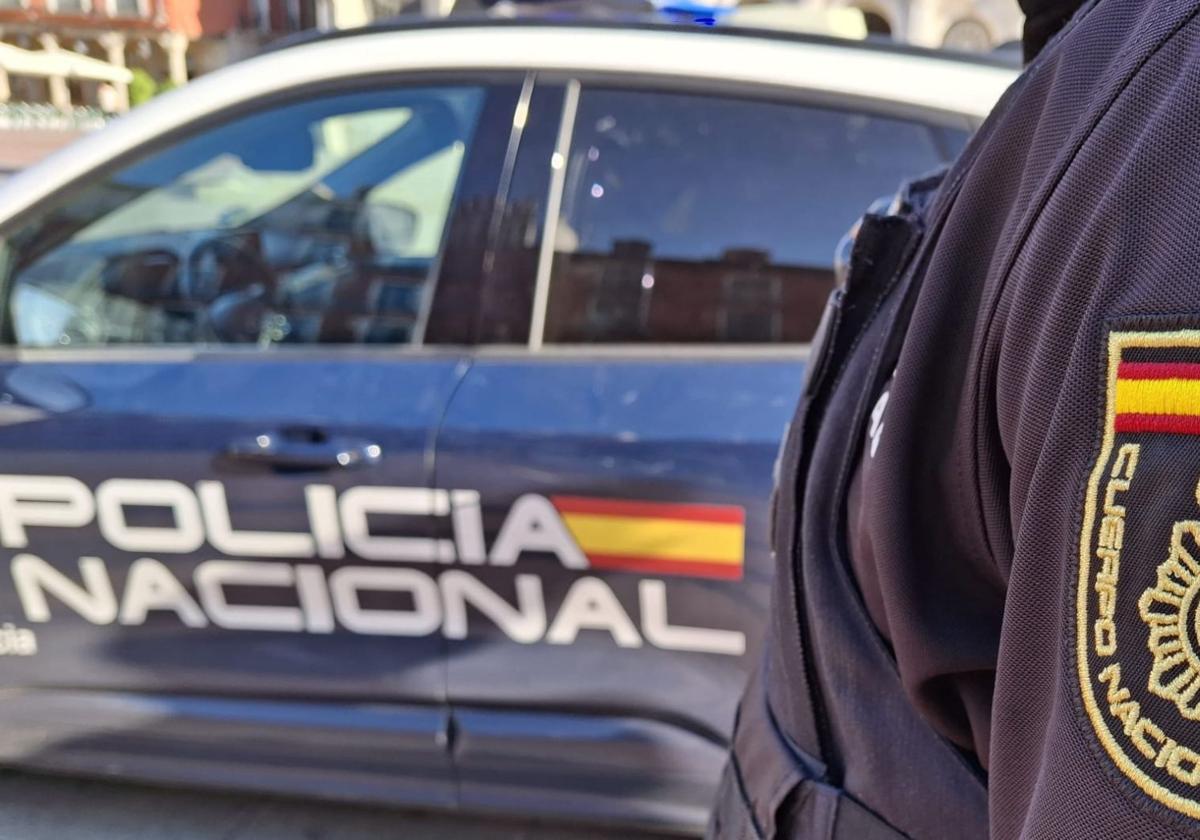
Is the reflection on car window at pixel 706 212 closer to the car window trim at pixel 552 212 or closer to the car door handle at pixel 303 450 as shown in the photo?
the car window trim at pixel 552 212

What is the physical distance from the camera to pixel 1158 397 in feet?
1.30

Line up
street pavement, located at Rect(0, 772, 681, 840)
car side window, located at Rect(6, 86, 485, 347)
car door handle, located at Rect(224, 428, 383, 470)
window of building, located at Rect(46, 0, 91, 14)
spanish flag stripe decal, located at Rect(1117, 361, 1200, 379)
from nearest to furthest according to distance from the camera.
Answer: spanish flag stripe decal, located at Rect(1117, 361, 1200, 379) → car door handle, located at Rect(224, 428, 383, 470) → car side window, located at Rect(6, 86, 485, 347) → street pavement, located at Rect(0, 772, 681, 840) → window of building, located at Rect(46, 0, 91, 14)

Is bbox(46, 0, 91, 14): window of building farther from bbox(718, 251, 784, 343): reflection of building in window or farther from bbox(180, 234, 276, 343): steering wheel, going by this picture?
bbox(718, 251, 784, 343): reflection of building in window

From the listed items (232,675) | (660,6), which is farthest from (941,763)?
(660,6)

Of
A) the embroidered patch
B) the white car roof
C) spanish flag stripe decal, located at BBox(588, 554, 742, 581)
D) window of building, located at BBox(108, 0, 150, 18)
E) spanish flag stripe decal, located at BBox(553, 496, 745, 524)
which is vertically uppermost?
window of building, located at BBox(108, 0, 150, 18)

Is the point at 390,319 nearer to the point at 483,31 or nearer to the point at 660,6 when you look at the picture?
the point at 483,31

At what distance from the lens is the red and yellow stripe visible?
15.1 inches

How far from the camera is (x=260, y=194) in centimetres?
206

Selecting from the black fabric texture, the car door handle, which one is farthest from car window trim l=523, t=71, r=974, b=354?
the black fabric texture

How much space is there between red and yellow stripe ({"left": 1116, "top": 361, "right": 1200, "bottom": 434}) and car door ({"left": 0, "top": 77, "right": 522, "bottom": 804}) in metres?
1.37

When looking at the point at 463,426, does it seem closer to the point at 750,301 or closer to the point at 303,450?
the point at 303,450

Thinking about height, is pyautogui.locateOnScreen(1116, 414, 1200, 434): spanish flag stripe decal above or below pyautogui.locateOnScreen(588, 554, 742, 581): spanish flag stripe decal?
above

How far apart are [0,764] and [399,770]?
3.13 ft

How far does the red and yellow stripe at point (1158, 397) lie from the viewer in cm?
38
